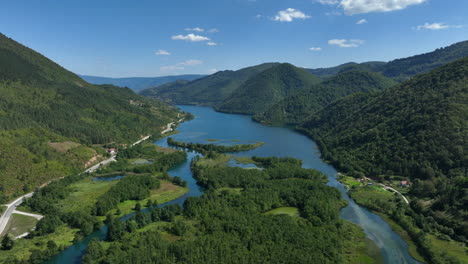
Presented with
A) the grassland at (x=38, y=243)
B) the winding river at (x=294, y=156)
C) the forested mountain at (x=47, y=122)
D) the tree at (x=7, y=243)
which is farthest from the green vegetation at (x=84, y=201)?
the forested mountain at (x=47, y=122)

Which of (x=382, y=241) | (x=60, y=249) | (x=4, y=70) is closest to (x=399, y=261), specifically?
(x=382, y=241)

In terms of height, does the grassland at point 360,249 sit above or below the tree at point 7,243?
below

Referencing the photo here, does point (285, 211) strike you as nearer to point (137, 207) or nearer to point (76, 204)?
point (137, 207)

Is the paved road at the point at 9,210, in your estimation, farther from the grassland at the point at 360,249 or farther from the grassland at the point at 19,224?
the grassland at the point at 360,249

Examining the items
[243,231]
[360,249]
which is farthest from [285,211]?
[360,249]

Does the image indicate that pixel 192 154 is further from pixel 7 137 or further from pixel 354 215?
pixel 354 215

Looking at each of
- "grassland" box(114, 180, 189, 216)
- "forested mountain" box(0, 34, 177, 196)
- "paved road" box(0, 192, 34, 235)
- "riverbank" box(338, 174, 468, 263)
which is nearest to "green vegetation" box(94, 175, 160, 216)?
"grassland" box(114, 180, 189, 216)
